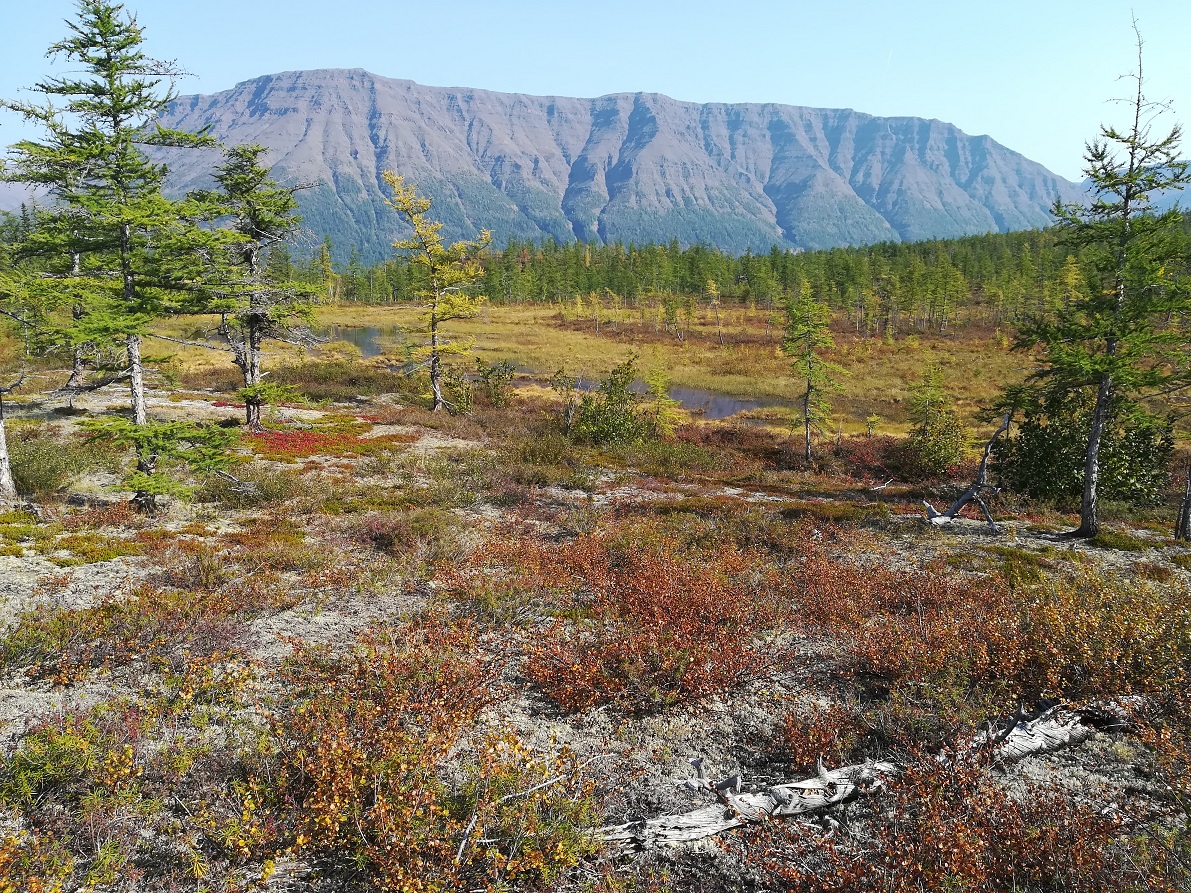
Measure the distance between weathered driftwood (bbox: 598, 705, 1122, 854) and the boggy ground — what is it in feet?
0.45

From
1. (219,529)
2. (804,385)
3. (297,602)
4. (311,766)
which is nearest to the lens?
(311,766)

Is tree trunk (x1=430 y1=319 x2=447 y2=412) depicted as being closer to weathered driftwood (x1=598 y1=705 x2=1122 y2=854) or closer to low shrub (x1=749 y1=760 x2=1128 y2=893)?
weathered driftwood (x1=598 y1=705 x2=1122 y2=854)

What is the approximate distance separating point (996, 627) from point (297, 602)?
1018 centimetres

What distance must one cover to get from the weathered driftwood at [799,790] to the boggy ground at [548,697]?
137 millimetres

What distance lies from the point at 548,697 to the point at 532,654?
84cm

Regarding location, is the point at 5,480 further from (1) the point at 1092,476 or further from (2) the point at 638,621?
(1) the point at 1092,476

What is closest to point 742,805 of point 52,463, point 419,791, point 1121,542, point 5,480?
point 419,791

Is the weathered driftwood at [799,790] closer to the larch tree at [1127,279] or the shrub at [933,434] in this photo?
the larch tree at [1127,279]

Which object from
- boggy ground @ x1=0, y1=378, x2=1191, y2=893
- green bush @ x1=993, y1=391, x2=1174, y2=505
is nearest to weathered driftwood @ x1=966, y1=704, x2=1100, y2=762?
boggy ground @ x1=0, y1=378, x2=1191, y2=893

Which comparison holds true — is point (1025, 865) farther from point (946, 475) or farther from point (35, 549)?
point (946, 475)

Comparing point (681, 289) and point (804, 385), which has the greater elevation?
point (681, 289)

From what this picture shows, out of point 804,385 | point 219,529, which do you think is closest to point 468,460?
point 219,529

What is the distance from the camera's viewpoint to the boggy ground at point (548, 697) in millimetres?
4676

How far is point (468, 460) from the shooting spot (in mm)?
21219
